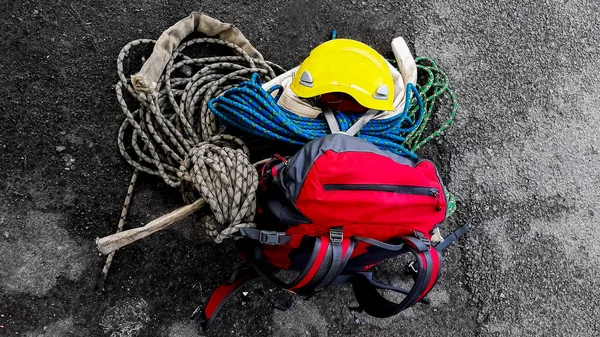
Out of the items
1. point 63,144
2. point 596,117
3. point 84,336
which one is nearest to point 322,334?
point 84,336

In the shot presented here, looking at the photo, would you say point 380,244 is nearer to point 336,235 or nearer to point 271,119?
point 336,235

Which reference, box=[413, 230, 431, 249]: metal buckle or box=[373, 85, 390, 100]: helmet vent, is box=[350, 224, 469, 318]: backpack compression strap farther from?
box=[373, 85, 390, 100]: helmet vent

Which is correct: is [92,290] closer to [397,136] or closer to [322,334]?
[322,334]

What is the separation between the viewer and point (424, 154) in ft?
7.16

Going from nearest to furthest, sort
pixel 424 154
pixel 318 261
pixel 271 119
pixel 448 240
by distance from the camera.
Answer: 1. pixel 318 261
2. pixel 271 119
3. pixel 448 240
4. pixel 424 154

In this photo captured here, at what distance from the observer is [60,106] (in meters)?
1.74

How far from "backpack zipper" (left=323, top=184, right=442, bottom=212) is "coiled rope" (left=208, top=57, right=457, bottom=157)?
331 millimetres

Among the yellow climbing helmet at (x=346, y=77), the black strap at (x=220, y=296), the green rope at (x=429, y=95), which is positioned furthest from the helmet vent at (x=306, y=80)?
the black strap at (x=220, y=296)

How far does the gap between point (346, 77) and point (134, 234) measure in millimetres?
947

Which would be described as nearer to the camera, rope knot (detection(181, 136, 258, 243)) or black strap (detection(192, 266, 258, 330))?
rope knot (detection(181, 136, 258, 243))

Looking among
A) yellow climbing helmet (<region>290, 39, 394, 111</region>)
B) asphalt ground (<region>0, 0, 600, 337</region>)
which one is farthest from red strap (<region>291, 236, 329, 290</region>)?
yellow climbing helmet (<region>290, 39, 394, 111</region>)

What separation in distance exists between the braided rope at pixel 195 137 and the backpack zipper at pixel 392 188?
29cm

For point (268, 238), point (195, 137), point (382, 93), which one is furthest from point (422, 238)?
point (195, 137)

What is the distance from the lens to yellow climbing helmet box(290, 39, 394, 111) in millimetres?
1774
